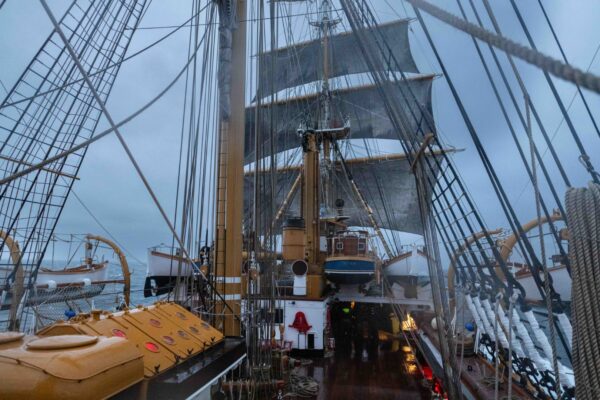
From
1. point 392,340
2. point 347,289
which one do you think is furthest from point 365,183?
point 392,340

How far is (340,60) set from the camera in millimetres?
29609

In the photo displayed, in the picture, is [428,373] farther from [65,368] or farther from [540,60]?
[540,60]

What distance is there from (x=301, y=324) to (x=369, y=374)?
253 centimetres

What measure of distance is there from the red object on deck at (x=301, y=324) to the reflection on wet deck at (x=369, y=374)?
34.9 inches

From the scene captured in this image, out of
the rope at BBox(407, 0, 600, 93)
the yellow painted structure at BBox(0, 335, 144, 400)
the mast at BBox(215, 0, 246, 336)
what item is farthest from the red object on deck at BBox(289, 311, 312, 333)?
the rope at BBox(407, 0, 600, 93)

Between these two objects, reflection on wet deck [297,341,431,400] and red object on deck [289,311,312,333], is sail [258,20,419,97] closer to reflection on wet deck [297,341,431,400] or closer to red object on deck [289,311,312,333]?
red object on deck [289,311,312,333]

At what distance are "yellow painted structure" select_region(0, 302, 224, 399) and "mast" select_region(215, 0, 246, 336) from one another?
237 centimetres

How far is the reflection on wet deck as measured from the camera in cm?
727

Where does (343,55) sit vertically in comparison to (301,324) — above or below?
above

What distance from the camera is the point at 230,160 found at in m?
6.31

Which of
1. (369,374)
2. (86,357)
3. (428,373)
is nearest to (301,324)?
(369,374)

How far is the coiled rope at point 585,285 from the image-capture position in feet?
7.20

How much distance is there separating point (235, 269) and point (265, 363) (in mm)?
1459

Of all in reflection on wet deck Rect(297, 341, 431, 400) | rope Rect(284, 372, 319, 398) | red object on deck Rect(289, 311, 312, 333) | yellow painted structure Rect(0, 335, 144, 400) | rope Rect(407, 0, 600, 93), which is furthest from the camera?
red object on deck Rect(289, 311, 312, 333)
